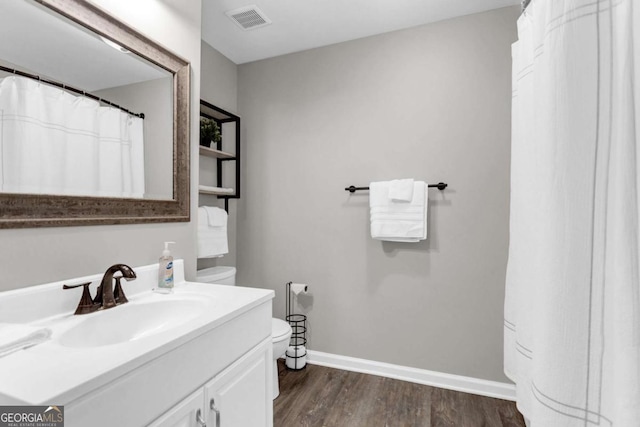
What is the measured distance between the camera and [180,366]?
2.72 feet

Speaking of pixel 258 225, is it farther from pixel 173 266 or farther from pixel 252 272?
pixel 173 266

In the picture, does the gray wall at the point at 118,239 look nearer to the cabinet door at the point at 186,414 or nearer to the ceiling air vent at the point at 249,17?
the ceiling air vent at the point at 249,17

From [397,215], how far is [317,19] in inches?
54.6

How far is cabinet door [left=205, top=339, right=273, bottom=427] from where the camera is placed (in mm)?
957

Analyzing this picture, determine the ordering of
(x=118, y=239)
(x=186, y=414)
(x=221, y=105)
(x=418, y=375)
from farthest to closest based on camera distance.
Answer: (x=221, y=105)
(x=418, y=375)
(x=118, y=239)
(x=186, y=414)

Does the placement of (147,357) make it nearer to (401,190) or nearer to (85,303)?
(85,303)

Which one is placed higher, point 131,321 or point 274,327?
point 131,321

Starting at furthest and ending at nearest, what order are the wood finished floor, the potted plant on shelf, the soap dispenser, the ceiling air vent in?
the potted plant on shelf, the ceiling air vent, the wood finished floor, the soap dispenser

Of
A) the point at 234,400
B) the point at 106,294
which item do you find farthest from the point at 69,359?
the point at 234,400

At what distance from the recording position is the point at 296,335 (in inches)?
92.8

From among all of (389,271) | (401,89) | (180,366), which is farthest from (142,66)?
(389,271)

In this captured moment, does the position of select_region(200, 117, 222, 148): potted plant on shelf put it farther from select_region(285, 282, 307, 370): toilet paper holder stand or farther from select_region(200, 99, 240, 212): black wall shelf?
select_region(285, 282, 307, 370): toilet paper holder stand

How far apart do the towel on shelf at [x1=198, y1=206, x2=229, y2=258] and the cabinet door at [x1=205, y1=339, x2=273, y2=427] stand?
0.93m

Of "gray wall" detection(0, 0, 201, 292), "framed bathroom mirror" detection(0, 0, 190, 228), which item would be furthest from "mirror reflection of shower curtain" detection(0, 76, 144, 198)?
"gray wall" detection(0, 0, 201, 292)
